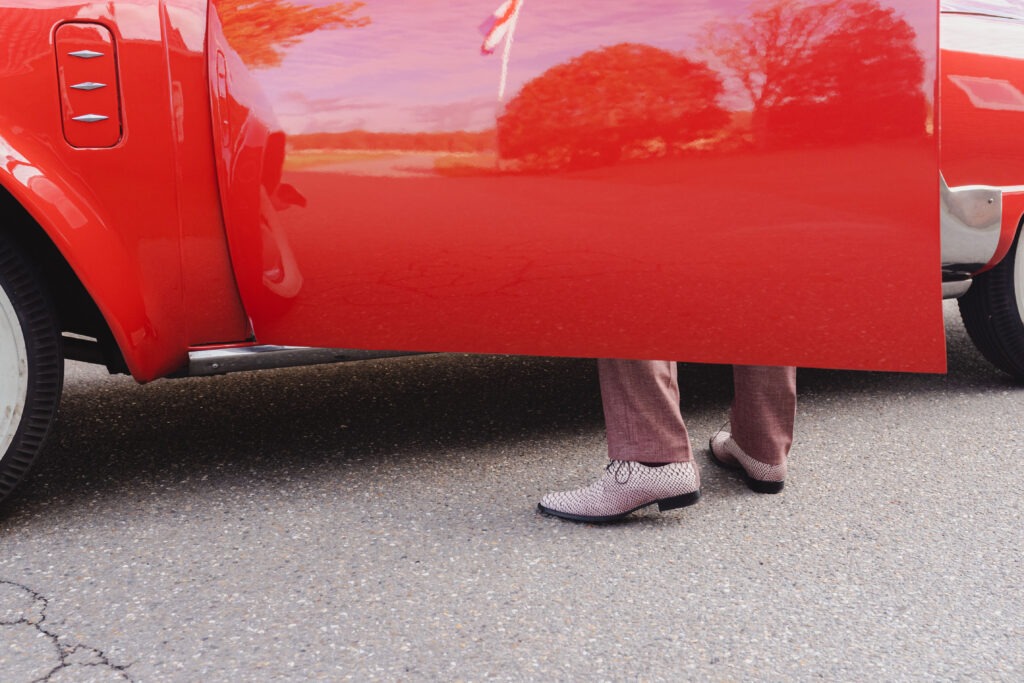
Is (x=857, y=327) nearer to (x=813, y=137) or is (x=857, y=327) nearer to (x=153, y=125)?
(x=813, y=137)

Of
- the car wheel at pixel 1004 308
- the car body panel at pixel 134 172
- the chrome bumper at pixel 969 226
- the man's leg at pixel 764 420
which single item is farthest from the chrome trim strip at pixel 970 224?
the car body panel at pixel 134 172

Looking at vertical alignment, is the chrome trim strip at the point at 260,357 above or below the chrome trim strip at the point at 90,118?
below

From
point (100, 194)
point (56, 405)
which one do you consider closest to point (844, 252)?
point (100, 194)

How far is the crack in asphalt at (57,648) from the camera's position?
5.68ft

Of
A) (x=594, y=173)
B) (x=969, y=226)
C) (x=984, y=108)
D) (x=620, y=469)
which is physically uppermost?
(x=594, y=173)

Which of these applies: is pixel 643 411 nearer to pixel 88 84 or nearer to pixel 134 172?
pixel 134 172

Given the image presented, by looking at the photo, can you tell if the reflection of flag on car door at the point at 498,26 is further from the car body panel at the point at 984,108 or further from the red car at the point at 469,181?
the car body panel at the point at 984,108

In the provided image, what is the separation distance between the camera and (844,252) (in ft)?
6.82

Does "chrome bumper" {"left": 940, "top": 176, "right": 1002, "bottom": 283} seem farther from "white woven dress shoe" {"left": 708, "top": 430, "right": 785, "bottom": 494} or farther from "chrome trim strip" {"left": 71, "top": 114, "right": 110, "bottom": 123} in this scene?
"chrome trim strip" {"left": 71, "top": 114, "right": 110, "bottom": 123}

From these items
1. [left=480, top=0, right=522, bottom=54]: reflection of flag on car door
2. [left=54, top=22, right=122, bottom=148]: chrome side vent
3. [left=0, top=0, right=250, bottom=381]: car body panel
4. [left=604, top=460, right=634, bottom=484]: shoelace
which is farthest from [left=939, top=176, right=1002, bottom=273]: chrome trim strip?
[left=54, top=22, right=122, bottom=148]: chrome side vent

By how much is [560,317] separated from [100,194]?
3.31ft

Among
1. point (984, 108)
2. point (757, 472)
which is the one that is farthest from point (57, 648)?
point (984, 108)

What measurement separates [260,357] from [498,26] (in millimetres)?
915

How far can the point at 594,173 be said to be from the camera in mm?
2125
